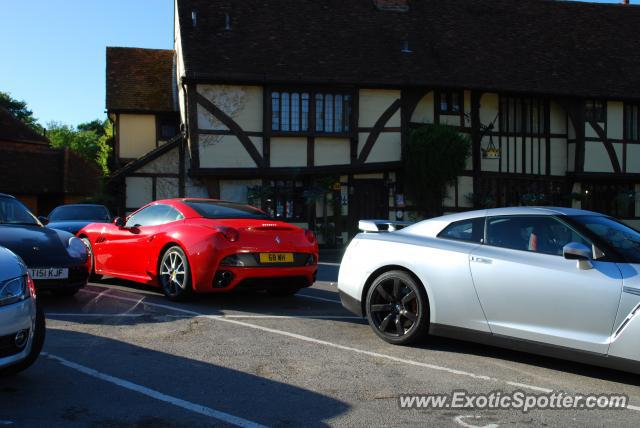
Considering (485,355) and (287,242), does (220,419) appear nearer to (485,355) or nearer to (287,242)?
→ (485,355)

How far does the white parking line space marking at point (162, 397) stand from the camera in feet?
12.8

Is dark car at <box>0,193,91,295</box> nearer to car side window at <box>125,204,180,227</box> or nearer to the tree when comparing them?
car side window at <box>125,204,180,227</box>

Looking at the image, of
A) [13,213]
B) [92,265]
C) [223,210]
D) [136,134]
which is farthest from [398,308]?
[136,134]

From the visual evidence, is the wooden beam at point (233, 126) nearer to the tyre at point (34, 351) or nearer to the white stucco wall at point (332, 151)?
the white stucco wall at point (332, 151)

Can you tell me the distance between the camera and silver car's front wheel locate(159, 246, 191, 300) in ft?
25.4

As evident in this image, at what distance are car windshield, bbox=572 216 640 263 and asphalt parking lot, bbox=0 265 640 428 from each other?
97 centimetres

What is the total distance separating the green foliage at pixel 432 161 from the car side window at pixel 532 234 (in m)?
14.4

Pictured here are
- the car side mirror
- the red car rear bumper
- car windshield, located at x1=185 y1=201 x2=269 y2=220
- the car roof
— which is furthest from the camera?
car windshield, located at x1=185 y1=201 x2=269 y2=220

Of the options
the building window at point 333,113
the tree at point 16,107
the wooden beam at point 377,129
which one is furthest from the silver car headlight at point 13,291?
the tree at point 16,107

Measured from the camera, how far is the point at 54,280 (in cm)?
733

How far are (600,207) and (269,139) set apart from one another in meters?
12.2

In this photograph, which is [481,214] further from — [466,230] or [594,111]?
[594,111]

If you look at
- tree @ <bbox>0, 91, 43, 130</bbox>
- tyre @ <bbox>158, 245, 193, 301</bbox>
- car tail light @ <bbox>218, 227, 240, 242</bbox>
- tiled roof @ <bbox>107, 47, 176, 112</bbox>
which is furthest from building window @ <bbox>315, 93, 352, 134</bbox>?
tree @ <bbox>0, 91, 43, 130</bbox>

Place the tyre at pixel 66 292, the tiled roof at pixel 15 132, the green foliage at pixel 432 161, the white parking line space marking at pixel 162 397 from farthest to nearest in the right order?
the tiled roof at pixel 15 132, the green foliage at pixel 432 161, the tyre at pixel 66 292, the white parking line space marking at pixel 162 397
